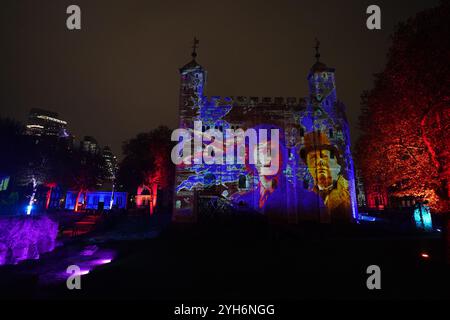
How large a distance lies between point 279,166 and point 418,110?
602 inches

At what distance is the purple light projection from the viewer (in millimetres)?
12688

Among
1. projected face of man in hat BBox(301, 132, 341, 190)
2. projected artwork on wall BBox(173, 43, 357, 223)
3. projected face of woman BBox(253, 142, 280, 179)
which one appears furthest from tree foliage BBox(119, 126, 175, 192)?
projected face of man in hat BBox(301, 132, 341, 190)

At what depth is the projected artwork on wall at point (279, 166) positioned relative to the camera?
947 inches

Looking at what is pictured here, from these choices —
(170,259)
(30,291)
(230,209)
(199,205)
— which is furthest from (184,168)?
(30,291)

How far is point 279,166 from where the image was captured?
2542 centimetres

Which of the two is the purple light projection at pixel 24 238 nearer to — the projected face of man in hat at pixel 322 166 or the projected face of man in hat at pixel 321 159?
the projected face of man in hat at pixel 321 159

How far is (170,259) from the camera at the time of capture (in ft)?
38.7

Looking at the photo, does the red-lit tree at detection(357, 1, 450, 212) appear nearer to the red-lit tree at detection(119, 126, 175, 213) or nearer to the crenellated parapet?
the crenellated parapet

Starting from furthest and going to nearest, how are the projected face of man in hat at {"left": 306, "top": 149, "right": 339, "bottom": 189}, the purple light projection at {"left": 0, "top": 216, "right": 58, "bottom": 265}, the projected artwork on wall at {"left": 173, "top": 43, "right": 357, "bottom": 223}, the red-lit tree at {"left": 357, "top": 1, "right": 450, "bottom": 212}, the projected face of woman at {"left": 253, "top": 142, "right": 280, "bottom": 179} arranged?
1. the projected face of man in hat at {"left": 306, "top": 149, "right": 339, "bottom": 189}
2. the projected face of woman at {"left": 253, "top": 142, "right": 280, "bottom": 179}
3. the projected artwork on wall at {"left": 173, "top": 43, "right": 357, "bottom": 223}
4. the purple light projection at {"left": 0, "top": 216, "right": 58, "bottom": 265}
5. the red-lit tree at {"left": 357, "top": 1, "right": 450, "bottom": 212}

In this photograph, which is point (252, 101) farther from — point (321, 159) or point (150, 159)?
point (150, 159)

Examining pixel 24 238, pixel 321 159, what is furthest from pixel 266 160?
pixel 24 238

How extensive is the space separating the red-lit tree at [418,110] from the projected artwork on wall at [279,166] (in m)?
12.9

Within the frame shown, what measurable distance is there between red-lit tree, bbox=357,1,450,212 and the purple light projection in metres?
19.8
